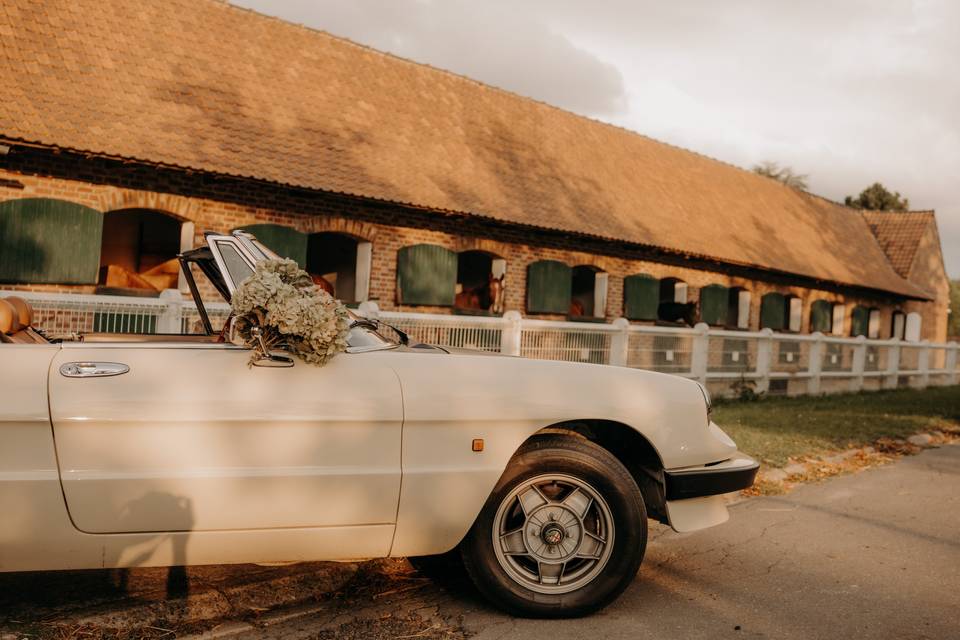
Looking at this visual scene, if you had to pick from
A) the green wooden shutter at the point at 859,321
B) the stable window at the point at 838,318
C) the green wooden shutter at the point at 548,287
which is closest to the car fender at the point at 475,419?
the green wooden shutter at the point at 548,287

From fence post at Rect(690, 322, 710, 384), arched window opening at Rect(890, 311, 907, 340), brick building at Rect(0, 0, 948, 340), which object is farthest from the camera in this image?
arched window opening at Rect(890, 311, 907, 340)

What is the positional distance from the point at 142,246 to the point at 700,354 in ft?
35.9

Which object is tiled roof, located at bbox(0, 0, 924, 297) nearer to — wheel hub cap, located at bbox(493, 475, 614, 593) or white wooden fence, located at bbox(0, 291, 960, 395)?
white wooden fence, located at bbox(0, 291, 960, 395)

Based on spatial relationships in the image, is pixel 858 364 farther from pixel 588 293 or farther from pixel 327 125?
pixel 327 125

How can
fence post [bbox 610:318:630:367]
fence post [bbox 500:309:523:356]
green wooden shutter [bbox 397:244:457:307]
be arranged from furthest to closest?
green wooden shutter [bbox 397:244:457:307], fence post [bbox 610:318:630:367], fence post [bbox 500:309:523:356]

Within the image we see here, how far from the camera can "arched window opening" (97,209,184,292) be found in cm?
1559

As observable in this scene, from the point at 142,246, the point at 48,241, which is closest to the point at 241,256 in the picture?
the point at 48,241

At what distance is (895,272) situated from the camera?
28781 millimetres

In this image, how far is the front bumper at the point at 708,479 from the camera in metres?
3.63

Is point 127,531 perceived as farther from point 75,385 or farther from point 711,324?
point 711,324

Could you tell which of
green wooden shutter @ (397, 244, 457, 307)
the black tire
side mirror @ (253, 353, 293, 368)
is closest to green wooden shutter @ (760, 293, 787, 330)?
green wooden shutter @ (397, 244, 457, 307)

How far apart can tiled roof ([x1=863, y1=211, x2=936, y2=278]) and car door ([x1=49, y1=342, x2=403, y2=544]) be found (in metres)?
30.1

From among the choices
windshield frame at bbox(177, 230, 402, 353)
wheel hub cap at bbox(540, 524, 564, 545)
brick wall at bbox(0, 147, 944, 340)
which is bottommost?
wheel hub cap at bbox(540, 524, 564, 545)

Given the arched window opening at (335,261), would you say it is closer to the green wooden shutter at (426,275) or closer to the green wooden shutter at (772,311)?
the green wooden shutter at (426,275)
